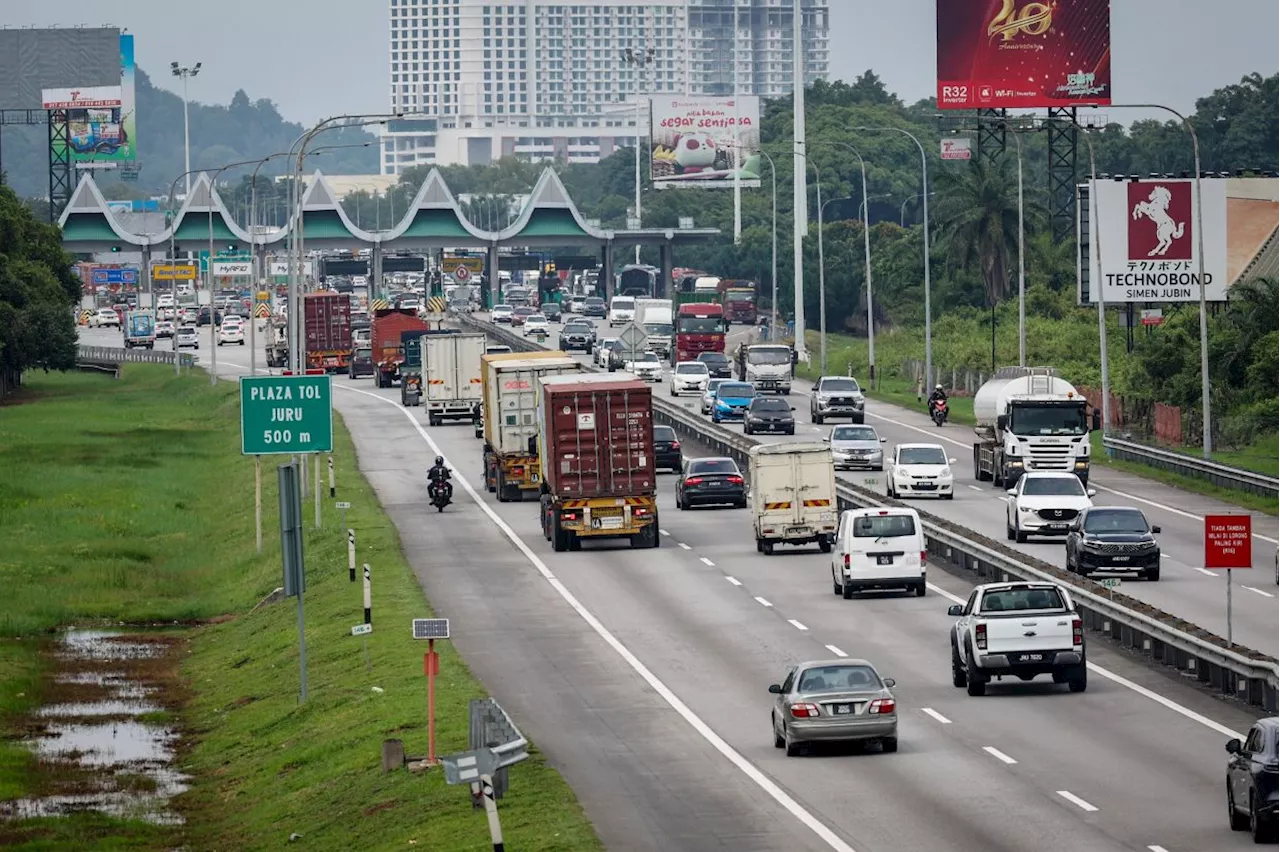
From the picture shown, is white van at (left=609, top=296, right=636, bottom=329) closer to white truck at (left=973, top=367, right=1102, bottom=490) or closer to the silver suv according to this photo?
the silver suv

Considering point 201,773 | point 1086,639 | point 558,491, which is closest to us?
point 201,773

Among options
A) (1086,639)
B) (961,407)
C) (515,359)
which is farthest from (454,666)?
(961,407)

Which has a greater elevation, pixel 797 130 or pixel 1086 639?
pixel 797 130

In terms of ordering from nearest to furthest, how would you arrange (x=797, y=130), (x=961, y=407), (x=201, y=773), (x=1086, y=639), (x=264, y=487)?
(x=201, y=773) < (x=1086, y=639) < (x=264, y=487) < (x=961, y=407) < (x=797, y=130)

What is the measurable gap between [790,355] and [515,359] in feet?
128

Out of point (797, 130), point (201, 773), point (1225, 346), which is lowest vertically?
point (201, 773)

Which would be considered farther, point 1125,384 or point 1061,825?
point 1125,384

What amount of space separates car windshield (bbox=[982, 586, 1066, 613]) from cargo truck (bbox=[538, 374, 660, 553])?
19.7m

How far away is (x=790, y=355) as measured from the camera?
353ft

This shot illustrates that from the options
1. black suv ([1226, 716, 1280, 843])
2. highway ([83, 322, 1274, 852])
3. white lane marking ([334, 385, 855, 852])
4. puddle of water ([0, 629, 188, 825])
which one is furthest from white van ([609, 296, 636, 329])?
black suv ([1226, 716, 1280, 843])

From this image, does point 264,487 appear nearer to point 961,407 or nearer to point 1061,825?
point 961,407

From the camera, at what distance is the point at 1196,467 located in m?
70.9

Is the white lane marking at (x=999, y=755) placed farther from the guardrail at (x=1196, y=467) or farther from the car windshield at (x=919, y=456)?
the guardrail at (x=1196, y=467)

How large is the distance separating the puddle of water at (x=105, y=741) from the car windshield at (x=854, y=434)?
28.0 meters
